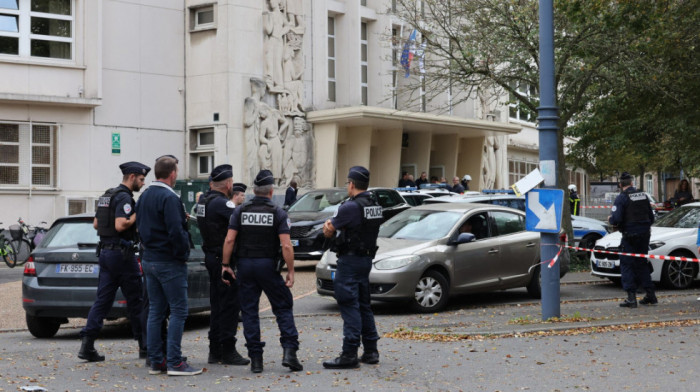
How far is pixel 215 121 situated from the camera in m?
31.3

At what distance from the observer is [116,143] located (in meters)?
30.0

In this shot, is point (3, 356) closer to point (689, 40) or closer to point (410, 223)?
point (410, 223)

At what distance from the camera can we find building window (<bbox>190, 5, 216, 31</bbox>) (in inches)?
1242

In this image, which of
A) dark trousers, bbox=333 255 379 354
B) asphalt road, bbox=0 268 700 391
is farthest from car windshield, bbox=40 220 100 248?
dark trousers, bbox=333 255 379 354

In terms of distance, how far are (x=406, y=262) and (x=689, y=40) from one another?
757 centimetres

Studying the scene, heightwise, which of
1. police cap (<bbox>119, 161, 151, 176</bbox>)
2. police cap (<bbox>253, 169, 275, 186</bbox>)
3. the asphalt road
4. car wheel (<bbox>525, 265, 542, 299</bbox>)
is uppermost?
police cap (<bbox>119, 161, 151, 176</bbox>)

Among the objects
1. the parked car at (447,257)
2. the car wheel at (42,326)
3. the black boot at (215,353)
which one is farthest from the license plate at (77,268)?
the parked car at (447,257)

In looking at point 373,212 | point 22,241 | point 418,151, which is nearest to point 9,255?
point 22,241

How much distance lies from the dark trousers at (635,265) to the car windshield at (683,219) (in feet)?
11.1

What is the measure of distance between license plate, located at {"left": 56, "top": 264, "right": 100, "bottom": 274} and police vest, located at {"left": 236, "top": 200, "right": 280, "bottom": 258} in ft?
9.73

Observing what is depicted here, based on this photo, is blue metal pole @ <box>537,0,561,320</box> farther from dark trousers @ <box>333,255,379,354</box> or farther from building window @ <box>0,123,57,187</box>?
building window @ <box>0,123,57,187</box>

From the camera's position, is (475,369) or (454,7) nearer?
(475,369)

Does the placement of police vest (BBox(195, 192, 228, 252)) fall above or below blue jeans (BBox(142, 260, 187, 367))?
above

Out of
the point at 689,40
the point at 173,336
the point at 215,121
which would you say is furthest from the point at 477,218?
the point at 215,121
